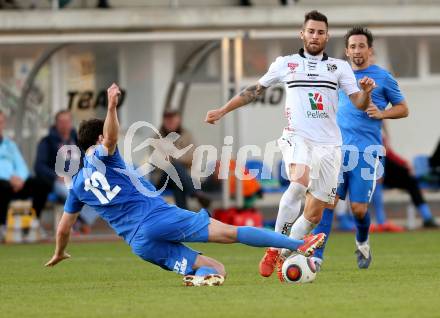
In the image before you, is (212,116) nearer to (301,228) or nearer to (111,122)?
(301,228)

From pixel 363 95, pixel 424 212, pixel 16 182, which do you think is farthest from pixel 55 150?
pixel 363 95

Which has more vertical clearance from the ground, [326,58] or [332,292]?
[326,58]

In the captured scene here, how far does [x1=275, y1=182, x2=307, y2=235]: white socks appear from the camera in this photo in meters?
11.2

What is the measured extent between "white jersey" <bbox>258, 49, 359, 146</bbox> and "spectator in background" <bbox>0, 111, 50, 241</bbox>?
780cm

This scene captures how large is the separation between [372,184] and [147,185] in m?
2.59

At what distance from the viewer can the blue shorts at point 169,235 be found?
10.0 meters

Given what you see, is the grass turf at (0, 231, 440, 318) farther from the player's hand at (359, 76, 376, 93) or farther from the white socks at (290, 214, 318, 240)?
the player's hand at (359, 76, 376, 93)

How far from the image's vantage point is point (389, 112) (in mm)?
11977

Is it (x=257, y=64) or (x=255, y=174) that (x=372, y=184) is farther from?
(x=257, y=64)

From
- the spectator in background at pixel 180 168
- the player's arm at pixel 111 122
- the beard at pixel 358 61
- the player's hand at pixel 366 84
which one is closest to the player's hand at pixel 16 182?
the spectator in background at pixel 180 168

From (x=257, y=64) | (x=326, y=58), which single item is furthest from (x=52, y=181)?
(x=326, y=58)

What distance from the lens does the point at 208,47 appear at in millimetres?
20500

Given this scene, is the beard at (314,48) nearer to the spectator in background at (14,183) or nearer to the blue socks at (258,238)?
the blue socks at (258,238)

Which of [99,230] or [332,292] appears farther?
[99,230]
